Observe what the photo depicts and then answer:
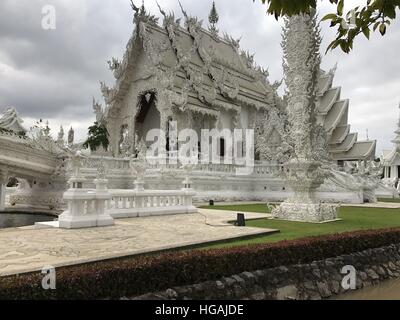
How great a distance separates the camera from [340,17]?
336 cm

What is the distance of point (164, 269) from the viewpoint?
4.89 meters

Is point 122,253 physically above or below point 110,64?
below

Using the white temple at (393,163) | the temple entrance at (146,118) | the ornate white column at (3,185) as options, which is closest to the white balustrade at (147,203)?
the ornate white column at (3,185)

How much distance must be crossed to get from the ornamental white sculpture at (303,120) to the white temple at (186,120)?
14.4 feet

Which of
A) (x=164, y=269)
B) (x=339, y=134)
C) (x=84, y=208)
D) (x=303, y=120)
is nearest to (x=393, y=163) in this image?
(x=339, y=134)

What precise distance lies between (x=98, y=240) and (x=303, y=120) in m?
7.03

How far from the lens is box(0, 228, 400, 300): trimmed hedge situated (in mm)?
3992

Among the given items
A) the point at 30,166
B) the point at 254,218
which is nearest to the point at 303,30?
the point at 254,218

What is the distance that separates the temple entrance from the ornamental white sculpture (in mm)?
14907

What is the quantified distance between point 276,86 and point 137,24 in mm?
12173

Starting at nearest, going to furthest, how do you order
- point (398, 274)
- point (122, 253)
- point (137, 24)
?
point (122, 253) < point (398, 274) < point (137, 24)

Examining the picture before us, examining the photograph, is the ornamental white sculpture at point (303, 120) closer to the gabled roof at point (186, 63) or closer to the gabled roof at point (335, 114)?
the gabled roof at point (186, 63)

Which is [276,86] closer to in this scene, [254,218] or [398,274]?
[254,218]

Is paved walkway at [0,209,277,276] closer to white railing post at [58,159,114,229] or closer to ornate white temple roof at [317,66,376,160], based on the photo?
white railing post at [58,159,114,229]
